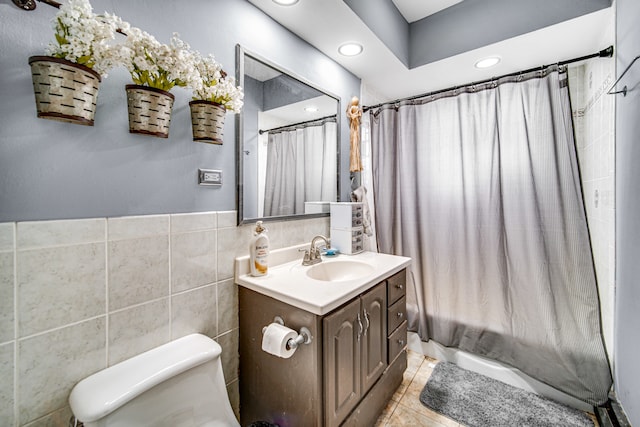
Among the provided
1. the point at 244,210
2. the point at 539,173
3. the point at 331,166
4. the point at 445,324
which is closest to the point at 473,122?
the point at 539,173

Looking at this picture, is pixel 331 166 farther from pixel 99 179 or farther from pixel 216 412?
pixel 216 412

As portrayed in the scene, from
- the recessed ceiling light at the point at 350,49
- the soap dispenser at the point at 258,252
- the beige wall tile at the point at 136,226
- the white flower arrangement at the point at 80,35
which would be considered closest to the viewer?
the white flower arrangement at the point at 80,35

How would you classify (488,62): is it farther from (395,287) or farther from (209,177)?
(209,177)

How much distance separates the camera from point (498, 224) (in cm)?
174

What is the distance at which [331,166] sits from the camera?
1.90 meters

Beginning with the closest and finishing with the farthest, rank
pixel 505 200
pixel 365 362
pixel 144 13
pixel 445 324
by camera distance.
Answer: pixel 144 13 → pixel 365 362 → pixel 505 200 → pixel 445 324

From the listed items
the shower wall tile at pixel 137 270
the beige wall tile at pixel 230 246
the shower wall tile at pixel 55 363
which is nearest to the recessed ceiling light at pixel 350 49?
the beige wall tile at pixel 230 246

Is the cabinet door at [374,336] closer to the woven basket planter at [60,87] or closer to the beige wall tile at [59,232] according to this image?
the beige wall tile at [59,232]

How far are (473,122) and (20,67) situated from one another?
2235mm

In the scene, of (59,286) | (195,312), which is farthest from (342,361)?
(59,286)

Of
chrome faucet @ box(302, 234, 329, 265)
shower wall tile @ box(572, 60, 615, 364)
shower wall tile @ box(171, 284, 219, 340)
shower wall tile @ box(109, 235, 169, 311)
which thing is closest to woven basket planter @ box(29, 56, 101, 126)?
shower wall tile @ box(109, 235, 169, 311)

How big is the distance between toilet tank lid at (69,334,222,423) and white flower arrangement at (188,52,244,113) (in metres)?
0.99

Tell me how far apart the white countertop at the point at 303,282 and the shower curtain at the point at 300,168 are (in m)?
0.30

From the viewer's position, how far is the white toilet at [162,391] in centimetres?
78
